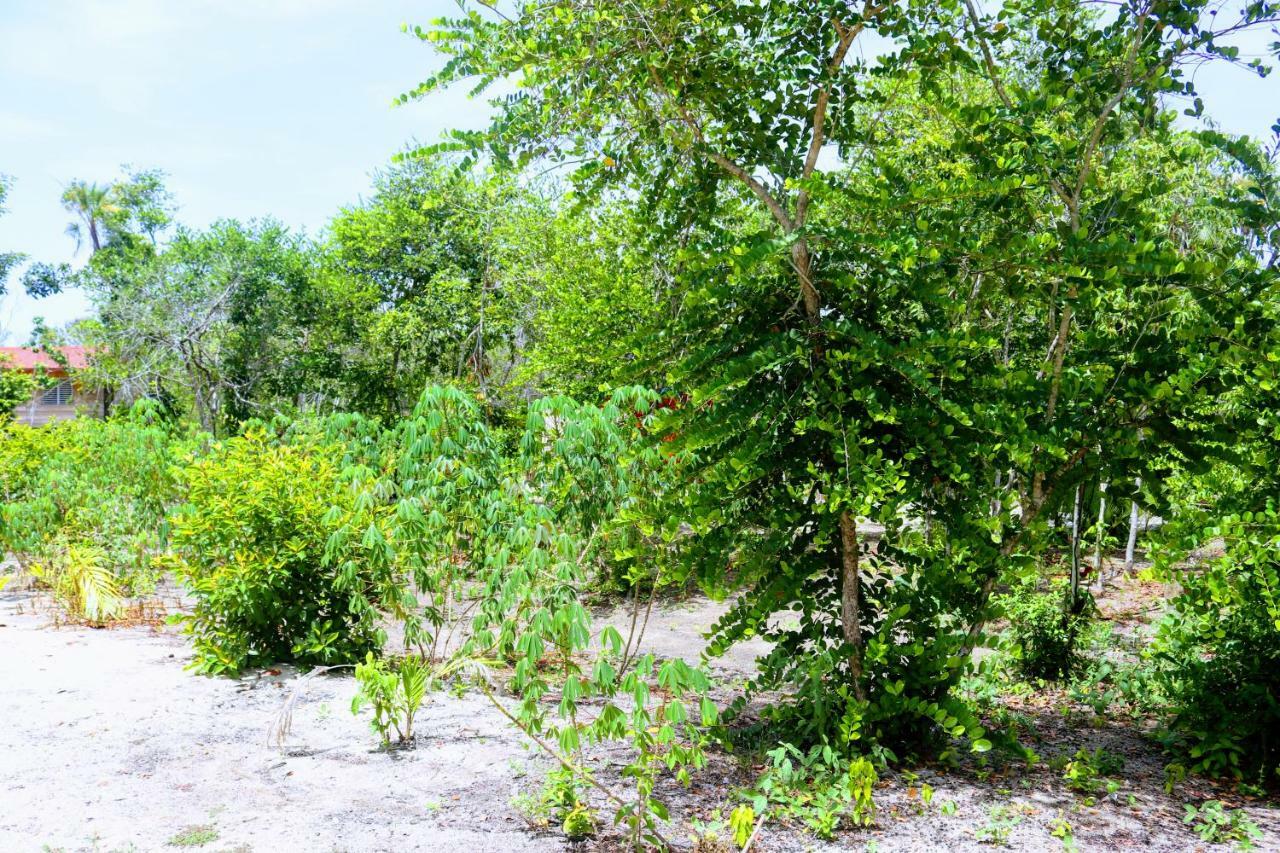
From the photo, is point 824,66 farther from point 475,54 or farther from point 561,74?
point 475,54

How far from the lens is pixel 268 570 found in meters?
5.67

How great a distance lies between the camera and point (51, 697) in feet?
17.4

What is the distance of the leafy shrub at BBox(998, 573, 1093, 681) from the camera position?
6199 mm

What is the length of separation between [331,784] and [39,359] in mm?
37773

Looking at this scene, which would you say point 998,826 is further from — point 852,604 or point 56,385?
point 56,385

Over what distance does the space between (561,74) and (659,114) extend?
0.61m

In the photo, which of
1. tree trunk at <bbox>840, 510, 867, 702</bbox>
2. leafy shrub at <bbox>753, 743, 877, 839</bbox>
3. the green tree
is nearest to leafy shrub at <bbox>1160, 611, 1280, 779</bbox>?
the green tree

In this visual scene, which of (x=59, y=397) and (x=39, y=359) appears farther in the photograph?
(x=59, y=397)

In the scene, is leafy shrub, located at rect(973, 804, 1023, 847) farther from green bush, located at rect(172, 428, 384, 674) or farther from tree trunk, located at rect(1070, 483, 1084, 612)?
green bush, located at rect(172, 428, 384, 674)

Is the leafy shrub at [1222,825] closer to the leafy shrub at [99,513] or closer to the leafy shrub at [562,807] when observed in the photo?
the leafy shrub at [562,807]

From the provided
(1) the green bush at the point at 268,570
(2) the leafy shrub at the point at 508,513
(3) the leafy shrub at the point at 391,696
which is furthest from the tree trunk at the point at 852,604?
(1) the green bush at the point at 268,570

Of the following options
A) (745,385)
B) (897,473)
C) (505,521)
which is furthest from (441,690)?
(897,473)

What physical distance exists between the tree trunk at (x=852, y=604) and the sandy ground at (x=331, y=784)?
50cm

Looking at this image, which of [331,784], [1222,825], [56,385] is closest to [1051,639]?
[1222,825]
